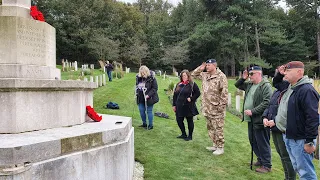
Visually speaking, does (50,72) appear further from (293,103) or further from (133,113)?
(133,113)

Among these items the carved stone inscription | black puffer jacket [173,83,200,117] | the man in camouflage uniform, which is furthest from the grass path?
the carved stone inscription

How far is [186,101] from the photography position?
7332 millimetres

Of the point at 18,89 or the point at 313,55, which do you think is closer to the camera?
the point at 18,89

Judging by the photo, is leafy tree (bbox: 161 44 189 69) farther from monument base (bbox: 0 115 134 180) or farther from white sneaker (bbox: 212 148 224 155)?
monument base (bbox: 0 115 134 180)

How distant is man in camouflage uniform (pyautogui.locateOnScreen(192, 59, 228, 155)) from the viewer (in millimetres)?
6422

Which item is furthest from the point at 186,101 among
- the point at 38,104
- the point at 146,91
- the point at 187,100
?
the point at 38,104

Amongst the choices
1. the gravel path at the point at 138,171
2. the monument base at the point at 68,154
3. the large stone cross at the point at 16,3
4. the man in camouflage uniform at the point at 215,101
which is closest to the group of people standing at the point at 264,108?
the man in camouflage uniform at the point at 215,101

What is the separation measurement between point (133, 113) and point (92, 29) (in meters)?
39.6

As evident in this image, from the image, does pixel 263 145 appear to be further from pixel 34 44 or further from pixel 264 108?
pixel 34 44

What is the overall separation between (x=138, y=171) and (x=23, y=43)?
2883mm

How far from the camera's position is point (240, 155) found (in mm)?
6621

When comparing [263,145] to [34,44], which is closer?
[34,44]

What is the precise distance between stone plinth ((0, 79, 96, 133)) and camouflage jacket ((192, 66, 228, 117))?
2.92 metres

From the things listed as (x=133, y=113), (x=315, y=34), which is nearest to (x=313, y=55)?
(x=315, y=34)
